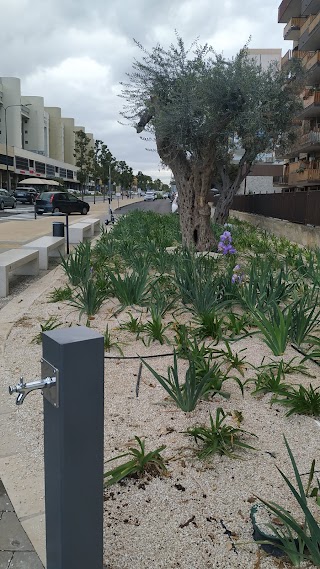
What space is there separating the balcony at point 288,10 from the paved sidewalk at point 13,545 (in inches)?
1789

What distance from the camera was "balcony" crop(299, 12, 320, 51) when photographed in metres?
31.6

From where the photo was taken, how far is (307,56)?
34406 mm

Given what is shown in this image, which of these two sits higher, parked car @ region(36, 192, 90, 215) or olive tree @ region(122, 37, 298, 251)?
olive tree @ region(122, 37, 298, 251)

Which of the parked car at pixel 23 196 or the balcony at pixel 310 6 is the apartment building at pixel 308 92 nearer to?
the balcony at pixel 310 6

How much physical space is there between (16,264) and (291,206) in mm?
11317

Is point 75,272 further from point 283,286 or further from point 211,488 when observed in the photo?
point 211,488

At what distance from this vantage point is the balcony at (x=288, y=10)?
40.7m

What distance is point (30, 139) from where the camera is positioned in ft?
322

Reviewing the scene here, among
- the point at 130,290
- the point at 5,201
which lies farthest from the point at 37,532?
the point at 5,201

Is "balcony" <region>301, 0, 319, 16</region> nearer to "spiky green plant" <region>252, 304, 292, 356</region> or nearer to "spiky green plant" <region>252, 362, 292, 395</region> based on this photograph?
"spiky green plant" <region>252, 304, 292, 356</region>

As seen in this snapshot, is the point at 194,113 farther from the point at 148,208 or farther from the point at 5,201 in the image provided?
the point at 148,208

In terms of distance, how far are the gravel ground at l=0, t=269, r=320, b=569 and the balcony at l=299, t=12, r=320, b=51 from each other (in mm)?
32603

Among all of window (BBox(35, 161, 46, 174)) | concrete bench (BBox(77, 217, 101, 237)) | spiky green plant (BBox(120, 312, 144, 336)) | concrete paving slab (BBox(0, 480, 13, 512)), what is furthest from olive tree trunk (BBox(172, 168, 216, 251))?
window (BBox(35, 161, 46, 174))

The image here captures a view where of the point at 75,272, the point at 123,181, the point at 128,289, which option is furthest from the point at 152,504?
the point at 123,181
